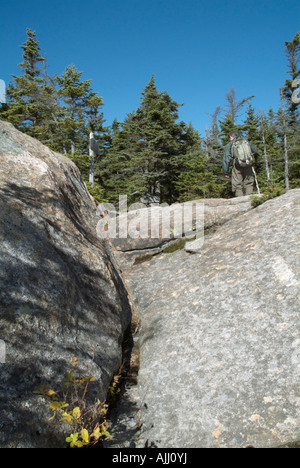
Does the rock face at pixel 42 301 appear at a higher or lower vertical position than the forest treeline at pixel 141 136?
lower

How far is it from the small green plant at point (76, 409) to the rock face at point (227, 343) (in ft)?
2.25

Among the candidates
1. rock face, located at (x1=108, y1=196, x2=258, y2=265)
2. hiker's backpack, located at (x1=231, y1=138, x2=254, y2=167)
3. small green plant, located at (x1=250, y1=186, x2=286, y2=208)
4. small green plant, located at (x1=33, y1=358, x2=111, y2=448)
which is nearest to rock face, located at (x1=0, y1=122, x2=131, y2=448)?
small green plant, located at (x1=33, y1=358, x2=111, y2=448)

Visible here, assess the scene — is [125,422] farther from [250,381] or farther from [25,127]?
[25,127]

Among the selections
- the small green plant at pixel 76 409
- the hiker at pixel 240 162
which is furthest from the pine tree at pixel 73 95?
the small green plant at pixel 76 409

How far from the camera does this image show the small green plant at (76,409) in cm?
234

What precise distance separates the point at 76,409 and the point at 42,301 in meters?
1.14

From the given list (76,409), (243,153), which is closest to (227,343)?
(76,409)

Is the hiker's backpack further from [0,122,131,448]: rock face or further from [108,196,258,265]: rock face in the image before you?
[0,122,131,448]: rock face

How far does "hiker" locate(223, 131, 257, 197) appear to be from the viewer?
31.9ft

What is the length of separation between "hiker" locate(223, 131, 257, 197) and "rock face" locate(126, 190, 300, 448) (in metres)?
4.20

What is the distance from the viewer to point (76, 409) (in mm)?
2389

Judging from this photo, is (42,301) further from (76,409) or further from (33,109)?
(33,109)

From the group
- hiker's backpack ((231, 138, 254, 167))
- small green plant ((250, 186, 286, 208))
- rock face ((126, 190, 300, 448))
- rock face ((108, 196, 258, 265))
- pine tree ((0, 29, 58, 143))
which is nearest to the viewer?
rock face ((126, 190, 300, 448))

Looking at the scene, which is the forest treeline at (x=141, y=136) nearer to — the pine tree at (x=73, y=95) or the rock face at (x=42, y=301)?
the pine tree at (x=73, y=95)
